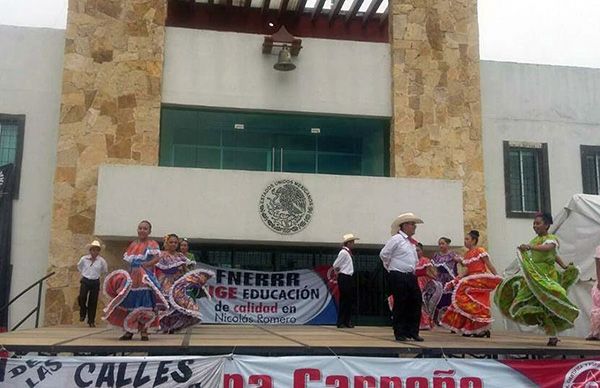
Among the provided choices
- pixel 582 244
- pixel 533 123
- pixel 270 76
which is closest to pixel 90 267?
pixel 270 76

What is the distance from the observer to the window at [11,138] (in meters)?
13.7

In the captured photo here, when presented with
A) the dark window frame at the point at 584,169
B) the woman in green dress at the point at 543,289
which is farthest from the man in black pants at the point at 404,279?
the dark window frame at the point at 584,169

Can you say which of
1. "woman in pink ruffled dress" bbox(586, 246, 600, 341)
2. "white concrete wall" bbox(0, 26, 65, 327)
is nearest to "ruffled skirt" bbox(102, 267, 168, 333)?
"woman in pink ruffled dress" bbox(586, 246, 600, 341)

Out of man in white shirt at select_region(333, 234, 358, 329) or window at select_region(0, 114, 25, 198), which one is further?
window at select_region(0, 114, 25, 198)

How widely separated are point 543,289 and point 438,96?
8477mm

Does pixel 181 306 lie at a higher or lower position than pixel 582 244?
lower

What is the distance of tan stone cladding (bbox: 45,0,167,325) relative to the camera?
1307 centimetres

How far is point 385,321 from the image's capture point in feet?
46.4

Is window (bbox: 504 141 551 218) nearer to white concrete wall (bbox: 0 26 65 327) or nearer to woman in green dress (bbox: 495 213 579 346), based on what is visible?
woman in green dress (bbox: 495 213 579 346)

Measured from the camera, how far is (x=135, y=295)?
23.3 feet

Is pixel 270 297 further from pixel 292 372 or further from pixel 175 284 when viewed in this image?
pixel 292 372

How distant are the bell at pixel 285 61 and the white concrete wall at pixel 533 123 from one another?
474 centimetres

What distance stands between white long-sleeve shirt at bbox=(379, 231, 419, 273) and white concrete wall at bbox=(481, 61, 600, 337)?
7.95 meters

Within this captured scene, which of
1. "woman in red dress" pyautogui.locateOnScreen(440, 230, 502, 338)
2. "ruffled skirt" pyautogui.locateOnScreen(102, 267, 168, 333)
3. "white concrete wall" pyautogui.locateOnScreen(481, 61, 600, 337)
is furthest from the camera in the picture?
"white concrete wall" pyautogui.locateOnScreen(481, 61, 600, 337)
